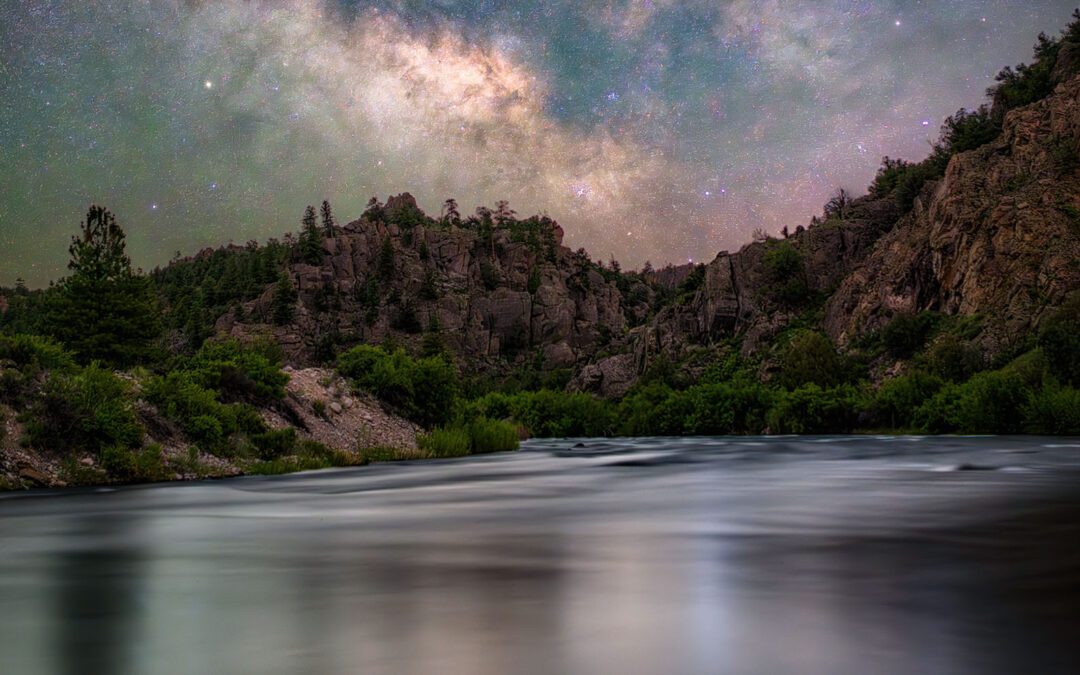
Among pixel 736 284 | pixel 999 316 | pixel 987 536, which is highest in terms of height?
pixel 736 284

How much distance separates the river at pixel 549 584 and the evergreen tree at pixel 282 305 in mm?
139044

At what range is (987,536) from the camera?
10328mm

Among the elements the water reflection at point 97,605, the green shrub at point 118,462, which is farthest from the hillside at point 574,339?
the water reflection at point 97,605

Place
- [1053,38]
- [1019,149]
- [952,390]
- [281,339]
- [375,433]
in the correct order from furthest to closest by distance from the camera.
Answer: [281,339], [1053,38], [1019,149], [952,390], [375,433]

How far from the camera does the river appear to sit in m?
5.33

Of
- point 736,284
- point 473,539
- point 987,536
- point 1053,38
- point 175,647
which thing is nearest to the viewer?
point 175,647

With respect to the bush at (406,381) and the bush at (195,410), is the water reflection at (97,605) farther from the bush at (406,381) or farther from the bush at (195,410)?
the bush at (406,381)

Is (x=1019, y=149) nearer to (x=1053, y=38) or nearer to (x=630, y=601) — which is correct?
(x=1053, y=38)

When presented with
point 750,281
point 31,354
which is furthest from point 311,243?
point 31,354

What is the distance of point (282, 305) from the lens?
151 meters

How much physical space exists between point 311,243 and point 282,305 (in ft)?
87.2

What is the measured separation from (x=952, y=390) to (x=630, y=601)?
57599 mm

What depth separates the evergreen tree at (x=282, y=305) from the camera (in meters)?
150

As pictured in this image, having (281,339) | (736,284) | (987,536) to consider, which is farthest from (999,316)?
(281,339)
